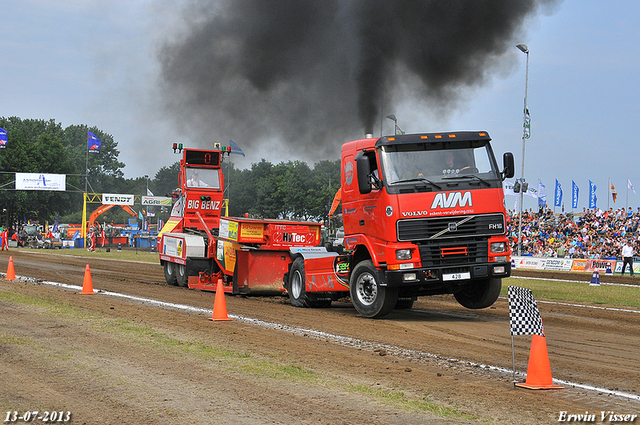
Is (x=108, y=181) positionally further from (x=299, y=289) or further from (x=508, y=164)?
(x=508, y=164)

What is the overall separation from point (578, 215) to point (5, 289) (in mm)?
39406

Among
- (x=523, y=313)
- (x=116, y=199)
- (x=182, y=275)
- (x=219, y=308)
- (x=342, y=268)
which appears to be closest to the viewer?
(x=523, y=313)

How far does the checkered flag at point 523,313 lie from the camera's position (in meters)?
6.33

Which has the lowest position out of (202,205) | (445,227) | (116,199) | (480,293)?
(480,293)

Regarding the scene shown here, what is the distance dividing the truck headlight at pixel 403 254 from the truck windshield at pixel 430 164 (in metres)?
1.17

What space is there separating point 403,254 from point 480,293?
2.34m

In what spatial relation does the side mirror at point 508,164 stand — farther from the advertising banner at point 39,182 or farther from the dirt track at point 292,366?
the advertising banner at point 39,182

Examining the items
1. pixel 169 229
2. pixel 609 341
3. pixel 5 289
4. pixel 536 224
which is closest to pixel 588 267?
pixel 536 224

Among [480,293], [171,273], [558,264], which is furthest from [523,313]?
[558,264]

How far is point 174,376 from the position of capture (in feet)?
21.2

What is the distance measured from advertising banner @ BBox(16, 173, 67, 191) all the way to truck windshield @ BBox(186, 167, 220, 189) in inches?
1848

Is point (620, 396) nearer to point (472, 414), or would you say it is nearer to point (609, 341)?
point (472, 414)

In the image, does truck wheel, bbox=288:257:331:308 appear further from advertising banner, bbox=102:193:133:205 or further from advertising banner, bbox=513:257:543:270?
advertising banner, bbox=102:193:133:205

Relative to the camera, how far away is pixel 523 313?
6.37m
